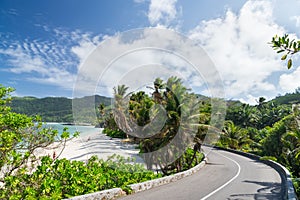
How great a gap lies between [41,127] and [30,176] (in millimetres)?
1415

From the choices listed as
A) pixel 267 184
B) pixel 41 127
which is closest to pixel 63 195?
pixel 41 127

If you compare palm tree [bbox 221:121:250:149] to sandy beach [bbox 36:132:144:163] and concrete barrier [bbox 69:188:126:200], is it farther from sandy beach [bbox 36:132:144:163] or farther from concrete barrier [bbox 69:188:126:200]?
concrete barrier [bbox 69:188:126:200]

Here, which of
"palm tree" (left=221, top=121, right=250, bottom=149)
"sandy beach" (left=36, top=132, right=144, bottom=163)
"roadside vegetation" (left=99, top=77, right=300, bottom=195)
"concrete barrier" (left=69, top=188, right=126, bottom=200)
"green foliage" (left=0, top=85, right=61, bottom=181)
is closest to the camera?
"green foliage" (left=0, top=85, right=61, bottom=181)

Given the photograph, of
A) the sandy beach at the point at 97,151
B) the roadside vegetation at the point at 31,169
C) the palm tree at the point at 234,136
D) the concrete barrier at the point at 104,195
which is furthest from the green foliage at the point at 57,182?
the palm tree at the point at 234,136

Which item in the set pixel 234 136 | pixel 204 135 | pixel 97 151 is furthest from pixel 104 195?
pixel 234 136

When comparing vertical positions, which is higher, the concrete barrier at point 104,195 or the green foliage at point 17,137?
the green foliage at point 17,137

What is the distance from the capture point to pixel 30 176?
21.2 feet

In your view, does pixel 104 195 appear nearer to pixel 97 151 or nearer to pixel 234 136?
pixel 97 151

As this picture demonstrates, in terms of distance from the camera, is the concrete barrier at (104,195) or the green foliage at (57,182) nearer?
the green foliage at (57,182)

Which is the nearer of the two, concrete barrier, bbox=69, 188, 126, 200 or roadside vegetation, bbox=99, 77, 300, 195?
concrete barrier, bbox=69, 188, 126, 200

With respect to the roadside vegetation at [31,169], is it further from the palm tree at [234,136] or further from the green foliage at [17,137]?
the palm tree at [234,136]


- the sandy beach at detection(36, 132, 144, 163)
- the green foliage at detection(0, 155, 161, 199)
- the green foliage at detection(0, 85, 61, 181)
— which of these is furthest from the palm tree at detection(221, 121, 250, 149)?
the green foliage at detection(0, 85, 61, 181)

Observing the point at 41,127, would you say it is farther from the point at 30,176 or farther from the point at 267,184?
the point at 267,184

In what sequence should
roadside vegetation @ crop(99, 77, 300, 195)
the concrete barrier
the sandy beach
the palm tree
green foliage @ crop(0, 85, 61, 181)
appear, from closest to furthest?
green foliage @ crop(0, 85, 61, 181), the concrete barrier, roadside vegetation @ crop(99, 77, 300, 195), the sandy beach, the palm tree
